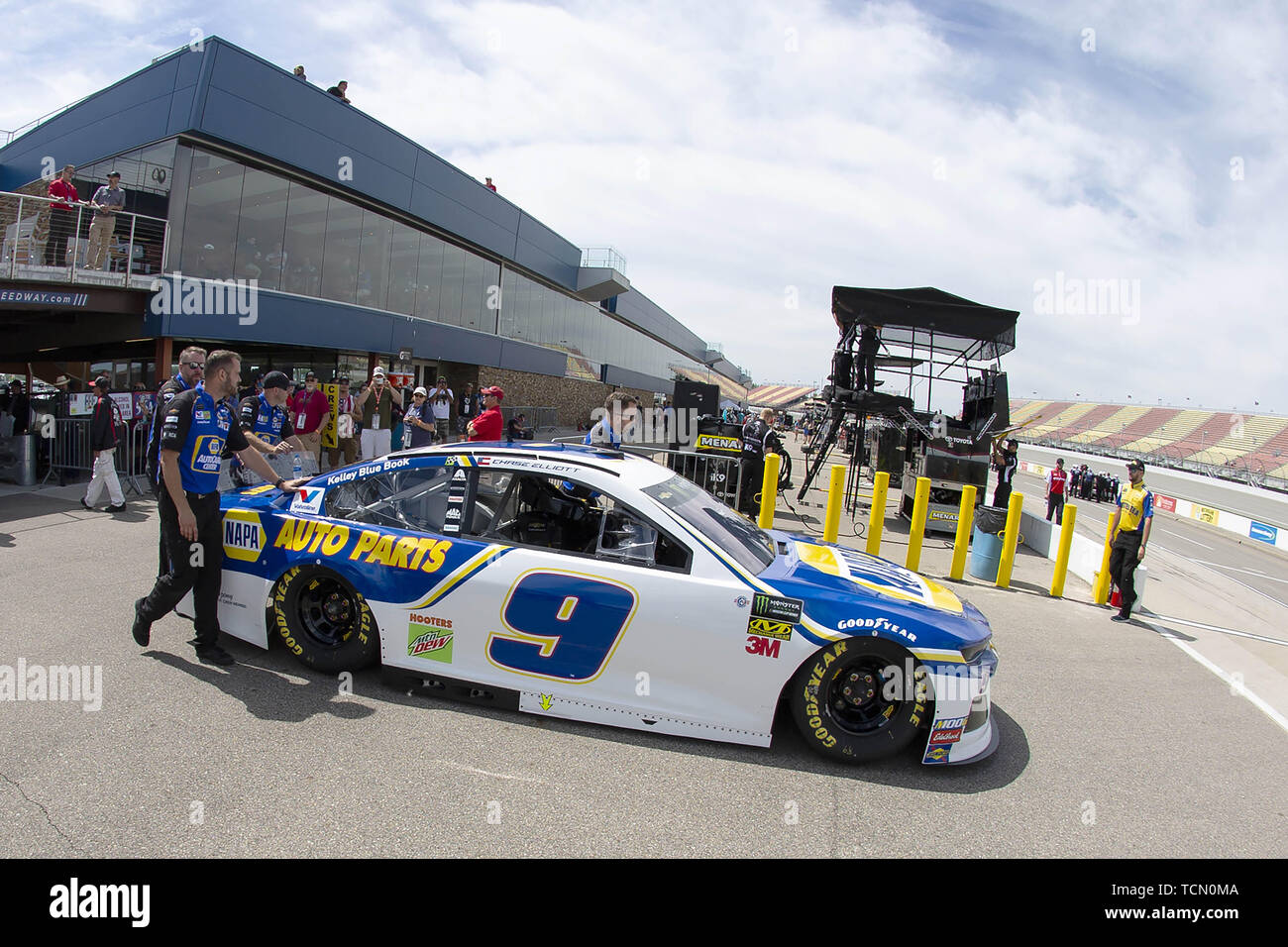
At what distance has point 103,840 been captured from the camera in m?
2.68

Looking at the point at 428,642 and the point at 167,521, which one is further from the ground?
the point at 167,521

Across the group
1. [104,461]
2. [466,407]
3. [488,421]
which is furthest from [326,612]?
[466,407]

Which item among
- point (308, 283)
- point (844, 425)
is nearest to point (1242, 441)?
point (844, 425)

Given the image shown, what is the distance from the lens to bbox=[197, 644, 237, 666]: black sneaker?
170 inches

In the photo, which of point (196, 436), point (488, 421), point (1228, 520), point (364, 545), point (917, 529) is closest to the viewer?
point (364, 545)

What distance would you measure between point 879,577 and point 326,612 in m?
3.35

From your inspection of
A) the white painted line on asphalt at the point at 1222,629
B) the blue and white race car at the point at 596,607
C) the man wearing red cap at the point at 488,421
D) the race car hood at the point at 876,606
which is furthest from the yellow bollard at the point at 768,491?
the race car hood at the point at 876,606

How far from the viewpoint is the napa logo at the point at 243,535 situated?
14.4 feet

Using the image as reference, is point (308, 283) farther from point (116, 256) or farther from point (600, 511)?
point (600, 511)

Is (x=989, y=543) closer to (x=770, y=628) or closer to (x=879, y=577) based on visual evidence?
(x=879, y=577)

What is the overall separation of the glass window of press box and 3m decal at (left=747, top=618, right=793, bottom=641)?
1433 centimetres

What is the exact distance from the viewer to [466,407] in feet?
76.2
